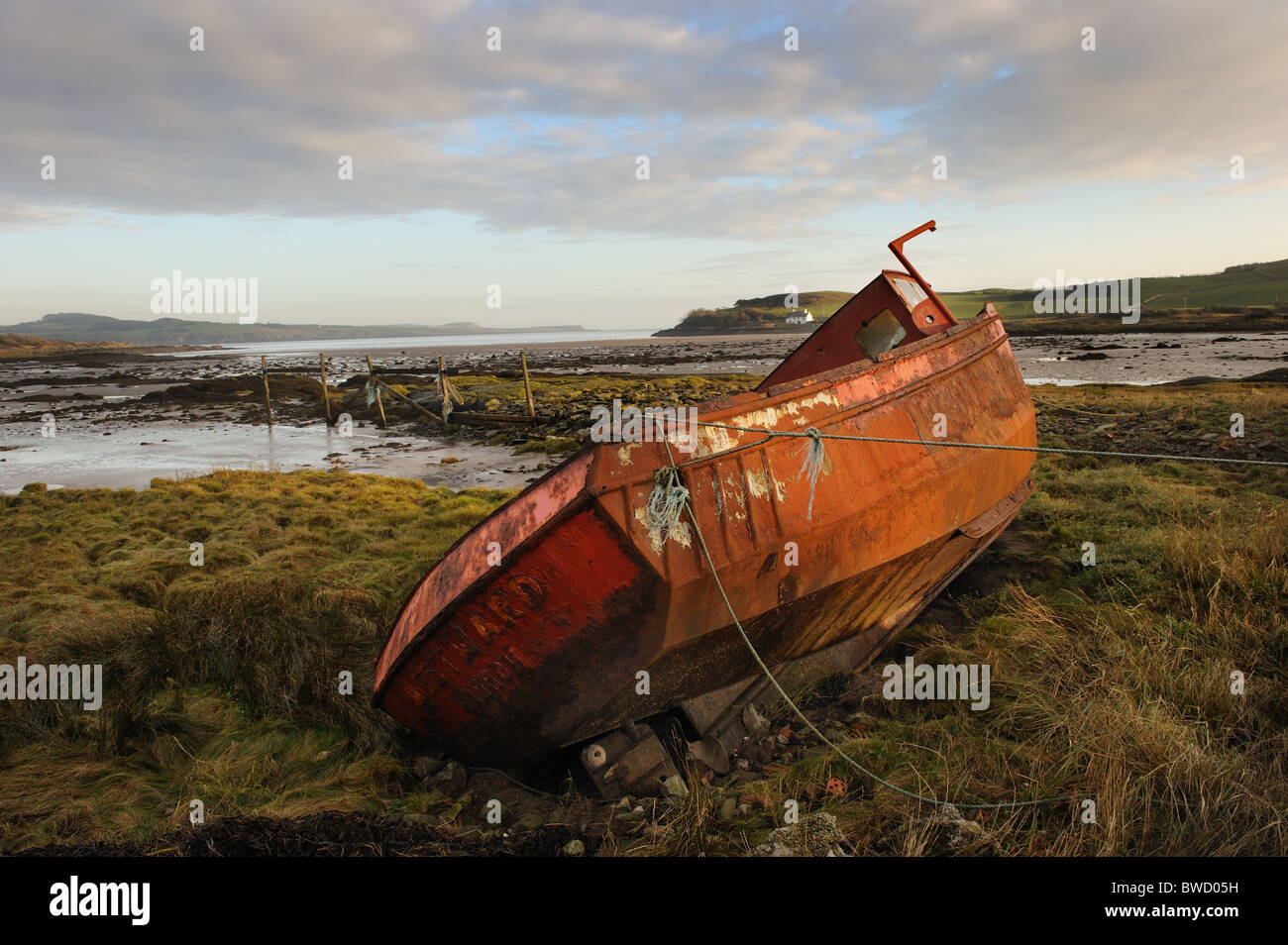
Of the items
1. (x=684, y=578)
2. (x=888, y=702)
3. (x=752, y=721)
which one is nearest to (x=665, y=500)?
(x=684, y=578)

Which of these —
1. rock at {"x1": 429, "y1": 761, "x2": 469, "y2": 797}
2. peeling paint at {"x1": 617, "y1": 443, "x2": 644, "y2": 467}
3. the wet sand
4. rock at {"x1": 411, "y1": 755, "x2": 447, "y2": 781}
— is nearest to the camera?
peeling paint at {"x1": 617, "y1": 443, "x2": 644, "y2": 467}

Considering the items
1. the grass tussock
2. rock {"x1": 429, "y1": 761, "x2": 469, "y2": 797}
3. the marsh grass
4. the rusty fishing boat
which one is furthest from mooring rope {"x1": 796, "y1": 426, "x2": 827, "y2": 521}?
the grass tussock

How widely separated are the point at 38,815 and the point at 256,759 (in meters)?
0.98

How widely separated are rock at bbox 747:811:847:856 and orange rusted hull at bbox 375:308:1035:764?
1065 millimetres

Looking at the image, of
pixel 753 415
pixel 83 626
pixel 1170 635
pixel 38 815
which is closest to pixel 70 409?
pixel 83 626

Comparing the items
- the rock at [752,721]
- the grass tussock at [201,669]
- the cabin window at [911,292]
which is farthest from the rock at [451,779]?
the cabin window at [911,292]

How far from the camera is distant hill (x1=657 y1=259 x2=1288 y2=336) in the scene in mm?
55406

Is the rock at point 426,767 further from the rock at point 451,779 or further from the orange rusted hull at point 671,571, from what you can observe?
Answer: the orange rusted hull at point 671,571

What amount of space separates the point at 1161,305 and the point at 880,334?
264 ft

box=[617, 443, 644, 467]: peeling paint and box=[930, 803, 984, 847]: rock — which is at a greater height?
box=[617, 443, 644, 467]: peeling paint

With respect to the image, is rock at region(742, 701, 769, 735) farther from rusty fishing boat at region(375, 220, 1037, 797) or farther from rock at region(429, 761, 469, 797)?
rock at region(429, 761, 469, 797)

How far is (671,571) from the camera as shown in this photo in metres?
3.46
